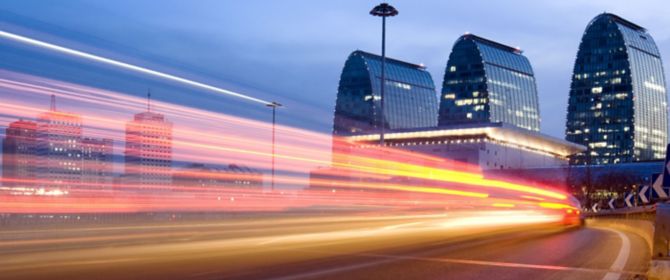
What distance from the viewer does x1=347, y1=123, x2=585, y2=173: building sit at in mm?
105875

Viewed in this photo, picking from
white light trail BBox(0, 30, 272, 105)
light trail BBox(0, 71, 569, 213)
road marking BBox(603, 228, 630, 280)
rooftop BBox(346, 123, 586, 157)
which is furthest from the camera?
rooftop BBox(346, 123, 586, 157)

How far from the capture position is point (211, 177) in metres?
28.9

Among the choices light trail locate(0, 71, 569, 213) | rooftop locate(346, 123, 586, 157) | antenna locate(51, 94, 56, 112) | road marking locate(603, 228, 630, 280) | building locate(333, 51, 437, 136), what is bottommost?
road marking locate(603, 228, 630, 280)

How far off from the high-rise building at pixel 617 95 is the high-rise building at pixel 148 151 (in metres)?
162

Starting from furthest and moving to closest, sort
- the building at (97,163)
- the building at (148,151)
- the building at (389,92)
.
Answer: the building at (389,92), the building at (148,151), the building at (97,163)

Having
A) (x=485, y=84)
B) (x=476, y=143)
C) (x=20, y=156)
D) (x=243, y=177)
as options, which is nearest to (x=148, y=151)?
(x=20, y=156)

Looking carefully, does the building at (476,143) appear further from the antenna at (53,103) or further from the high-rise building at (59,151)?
the antenna at (53,103)

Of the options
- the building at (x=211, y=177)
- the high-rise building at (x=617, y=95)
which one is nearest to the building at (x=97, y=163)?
the building at (x=211, y=177)

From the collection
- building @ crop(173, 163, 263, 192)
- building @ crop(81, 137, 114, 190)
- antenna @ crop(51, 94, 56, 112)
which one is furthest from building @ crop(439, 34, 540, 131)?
antenna @ crop(51, 94, 56, 112)

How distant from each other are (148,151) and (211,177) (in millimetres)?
3823

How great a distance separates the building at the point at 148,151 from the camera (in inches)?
941

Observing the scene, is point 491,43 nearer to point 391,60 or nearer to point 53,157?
point 391,60

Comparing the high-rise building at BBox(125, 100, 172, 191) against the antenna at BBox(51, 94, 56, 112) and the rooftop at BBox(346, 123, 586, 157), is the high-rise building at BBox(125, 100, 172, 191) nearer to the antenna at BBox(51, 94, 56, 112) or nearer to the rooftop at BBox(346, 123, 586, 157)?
the antenna at BBox(51, 94, 56, 112)

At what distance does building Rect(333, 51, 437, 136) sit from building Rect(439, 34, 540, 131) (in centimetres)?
752
